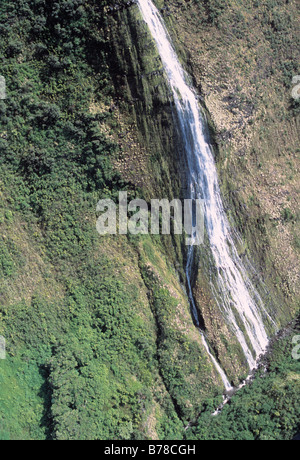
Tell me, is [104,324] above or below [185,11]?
below

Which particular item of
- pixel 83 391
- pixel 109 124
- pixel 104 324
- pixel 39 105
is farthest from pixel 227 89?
pixel 83 391

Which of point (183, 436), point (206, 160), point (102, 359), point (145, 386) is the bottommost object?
point (183, 436)

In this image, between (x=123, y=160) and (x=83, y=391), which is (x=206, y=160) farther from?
(x=83, y=391)
